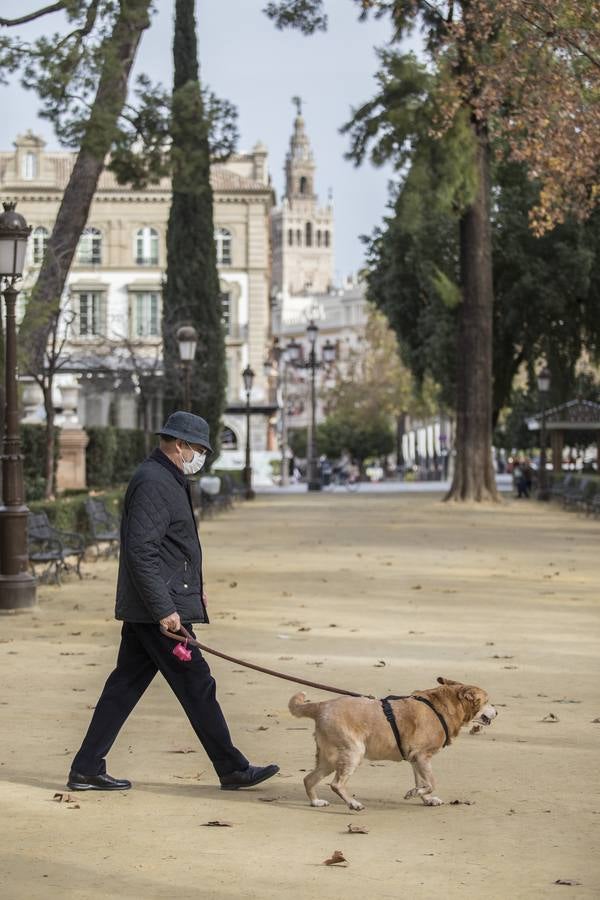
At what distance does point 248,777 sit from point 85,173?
67.5 feet

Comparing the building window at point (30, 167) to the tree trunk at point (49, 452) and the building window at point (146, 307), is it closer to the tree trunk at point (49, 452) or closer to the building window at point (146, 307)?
the building window at point (146, 307)

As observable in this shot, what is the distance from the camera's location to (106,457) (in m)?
36.8

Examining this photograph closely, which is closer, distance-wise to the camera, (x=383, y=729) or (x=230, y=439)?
(x=383, y=729)

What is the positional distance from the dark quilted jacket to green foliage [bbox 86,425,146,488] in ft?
93.2

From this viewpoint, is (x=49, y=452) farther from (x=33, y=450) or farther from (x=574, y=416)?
(x=574, y=416)

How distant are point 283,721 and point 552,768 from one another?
1.93 meters

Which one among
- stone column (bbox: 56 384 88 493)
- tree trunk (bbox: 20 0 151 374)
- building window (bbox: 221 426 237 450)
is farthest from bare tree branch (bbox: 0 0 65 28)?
Result: building window (bbox: 221 426 237 450)

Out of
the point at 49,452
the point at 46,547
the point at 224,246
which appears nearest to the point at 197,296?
the point at 49,452

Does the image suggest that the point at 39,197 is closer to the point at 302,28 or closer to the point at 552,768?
the point at 302,28

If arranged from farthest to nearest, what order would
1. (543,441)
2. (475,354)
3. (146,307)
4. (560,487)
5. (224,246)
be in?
(224,246) → (146,307) → (543,441) → (560,487) → (475,354)

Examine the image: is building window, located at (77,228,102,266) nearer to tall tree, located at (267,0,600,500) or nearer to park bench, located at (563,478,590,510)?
park bench, located at (563,478,590,510)

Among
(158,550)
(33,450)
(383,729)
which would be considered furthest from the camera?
(33,450)

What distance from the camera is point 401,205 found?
37812mm

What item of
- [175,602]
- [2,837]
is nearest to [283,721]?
[175,602]
